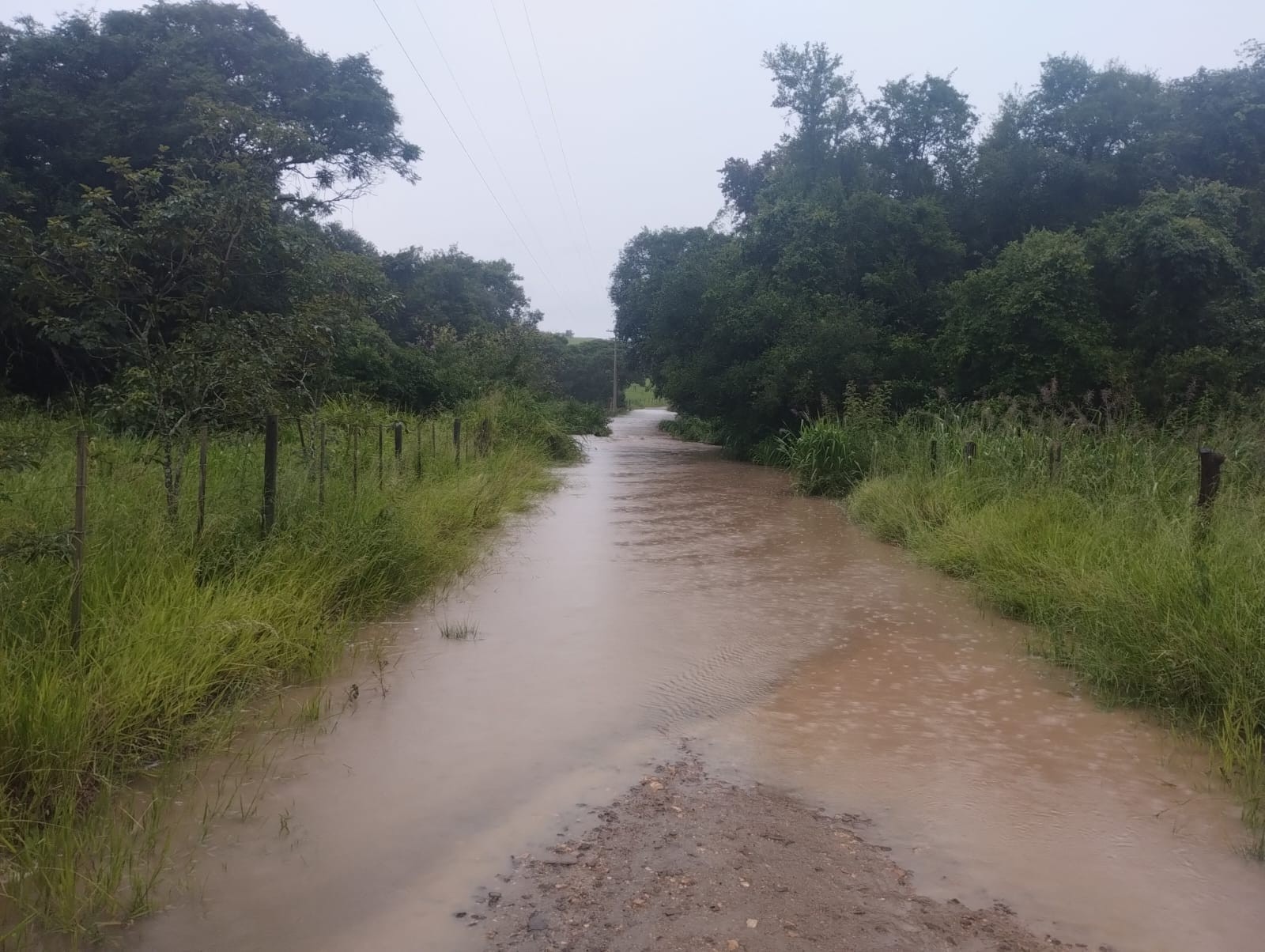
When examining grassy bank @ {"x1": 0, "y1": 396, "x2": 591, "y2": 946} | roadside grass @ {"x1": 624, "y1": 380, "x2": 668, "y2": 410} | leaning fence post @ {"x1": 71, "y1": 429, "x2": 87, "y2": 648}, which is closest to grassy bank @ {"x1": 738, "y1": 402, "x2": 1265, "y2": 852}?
grassy bank @ {"x1": 0, "y1": 396, "x2": 591, "y2": 946}

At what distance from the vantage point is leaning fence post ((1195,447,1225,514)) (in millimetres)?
6180

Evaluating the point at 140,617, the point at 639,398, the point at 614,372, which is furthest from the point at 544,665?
the point at 639,398

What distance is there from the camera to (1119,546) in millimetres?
6703

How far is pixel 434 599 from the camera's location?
7.25 metres

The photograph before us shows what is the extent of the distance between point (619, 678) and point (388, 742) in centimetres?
153

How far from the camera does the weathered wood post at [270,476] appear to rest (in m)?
6.32

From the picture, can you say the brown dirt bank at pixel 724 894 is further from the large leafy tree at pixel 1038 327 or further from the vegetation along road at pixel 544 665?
the large leafy tree at pixel 1038 327

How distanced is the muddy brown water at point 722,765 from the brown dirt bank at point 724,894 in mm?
137

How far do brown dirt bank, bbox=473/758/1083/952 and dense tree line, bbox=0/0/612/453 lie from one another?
4.18 meters

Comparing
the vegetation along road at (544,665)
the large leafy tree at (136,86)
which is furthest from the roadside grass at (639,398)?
the vegetation along road at (544,665)

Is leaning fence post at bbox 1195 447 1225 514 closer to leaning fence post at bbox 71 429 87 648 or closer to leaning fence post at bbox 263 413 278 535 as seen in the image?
leaning fence post at bbox 263 413 278 535

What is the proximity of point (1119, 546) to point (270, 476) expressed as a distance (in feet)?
19.7

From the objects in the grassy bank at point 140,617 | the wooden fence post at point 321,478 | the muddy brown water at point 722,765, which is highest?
the wooden fence post at point 321,478

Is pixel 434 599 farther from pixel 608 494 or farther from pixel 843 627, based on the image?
pixel 608 494
